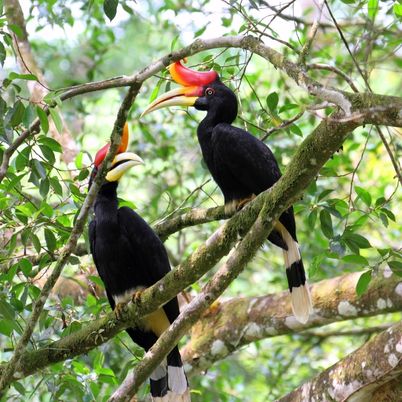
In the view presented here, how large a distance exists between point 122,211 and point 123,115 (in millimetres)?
967

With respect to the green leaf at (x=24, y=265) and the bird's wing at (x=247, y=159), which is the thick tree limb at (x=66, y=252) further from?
the bird's wing at (x=247, y=159)

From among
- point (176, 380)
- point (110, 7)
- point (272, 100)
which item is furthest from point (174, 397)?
point (110, 7)

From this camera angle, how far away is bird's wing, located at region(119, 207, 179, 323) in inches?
165

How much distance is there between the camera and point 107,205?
437 centimetres

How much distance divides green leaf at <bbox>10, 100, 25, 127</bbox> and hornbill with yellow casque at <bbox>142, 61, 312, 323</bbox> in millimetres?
945

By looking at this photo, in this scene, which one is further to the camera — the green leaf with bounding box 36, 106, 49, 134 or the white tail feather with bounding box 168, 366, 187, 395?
the white tail feather with bounding box 168, 366, 187, 395

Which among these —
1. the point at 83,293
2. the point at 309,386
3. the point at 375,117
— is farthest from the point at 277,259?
the point at 375,117

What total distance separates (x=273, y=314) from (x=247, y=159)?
3.40 feet

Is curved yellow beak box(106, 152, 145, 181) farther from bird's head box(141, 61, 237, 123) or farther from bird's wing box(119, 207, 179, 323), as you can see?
bird's head box(141, 61, 237, 123)

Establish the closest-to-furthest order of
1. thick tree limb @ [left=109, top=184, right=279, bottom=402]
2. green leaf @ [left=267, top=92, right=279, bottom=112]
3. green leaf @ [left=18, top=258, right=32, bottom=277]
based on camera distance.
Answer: thick tree limb @ [left=109, top=184, right=279, bottom=402] < green leaf @ [left=18, top=258, right=32, bottom=277] < green leaf @ [left=267, top=92, right=279, bottom=112]

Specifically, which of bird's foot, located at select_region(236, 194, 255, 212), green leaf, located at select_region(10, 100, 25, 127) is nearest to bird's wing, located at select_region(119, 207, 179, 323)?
bird's foot, located at select_region(236, 194, 255, 212)

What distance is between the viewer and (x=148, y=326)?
175 inches

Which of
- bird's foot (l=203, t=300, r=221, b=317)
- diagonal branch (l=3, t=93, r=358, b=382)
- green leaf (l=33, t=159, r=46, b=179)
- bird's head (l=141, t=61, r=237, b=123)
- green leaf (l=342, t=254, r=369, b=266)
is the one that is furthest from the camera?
bird's foot (l=203, t=300, r=221, b=317)

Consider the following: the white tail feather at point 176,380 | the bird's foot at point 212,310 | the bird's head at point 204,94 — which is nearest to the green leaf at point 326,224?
the white tail feather at point 176,380
